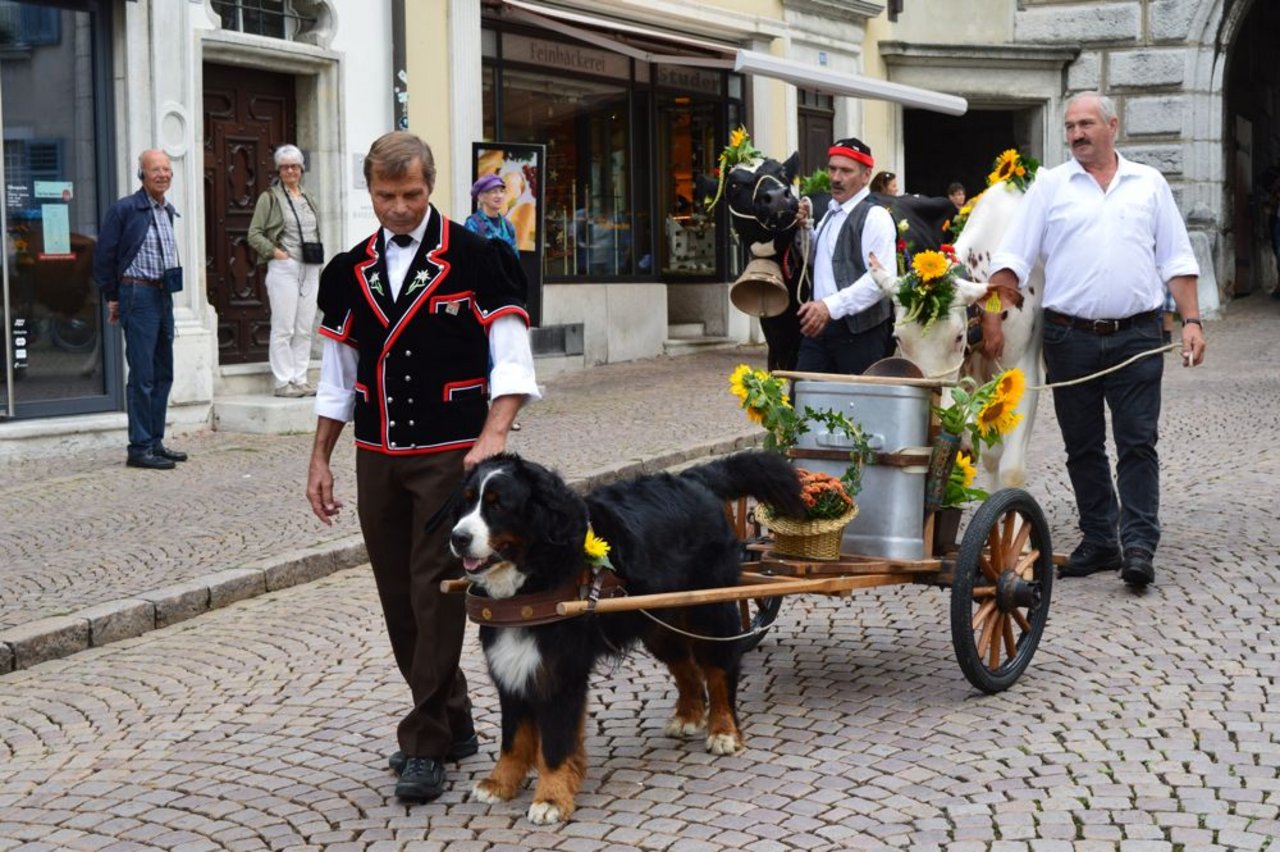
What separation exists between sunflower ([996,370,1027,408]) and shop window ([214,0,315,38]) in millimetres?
9496

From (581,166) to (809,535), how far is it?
46.1 feet

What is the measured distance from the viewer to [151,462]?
462 inches

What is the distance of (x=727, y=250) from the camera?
21.7 metres

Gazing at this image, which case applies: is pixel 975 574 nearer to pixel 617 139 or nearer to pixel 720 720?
pixel 720 720

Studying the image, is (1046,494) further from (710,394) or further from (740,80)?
(740,80)

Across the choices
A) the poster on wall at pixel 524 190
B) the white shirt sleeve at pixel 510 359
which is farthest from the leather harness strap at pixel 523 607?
the poster on wall at pixel 524 190

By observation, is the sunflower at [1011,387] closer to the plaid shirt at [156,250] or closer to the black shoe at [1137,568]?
the black shoe at [1137,568]

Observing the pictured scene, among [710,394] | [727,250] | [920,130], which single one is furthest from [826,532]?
[920,130]

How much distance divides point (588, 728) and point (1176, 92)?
2094 centimetres

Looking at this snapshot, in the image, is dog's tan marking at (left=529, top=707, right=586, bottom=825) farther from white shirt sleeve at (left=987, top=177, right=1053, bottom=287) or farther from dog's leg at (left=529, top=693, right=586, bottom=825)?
white shirt sleeve at (left=987, top=177, right=1053, bottom=287)

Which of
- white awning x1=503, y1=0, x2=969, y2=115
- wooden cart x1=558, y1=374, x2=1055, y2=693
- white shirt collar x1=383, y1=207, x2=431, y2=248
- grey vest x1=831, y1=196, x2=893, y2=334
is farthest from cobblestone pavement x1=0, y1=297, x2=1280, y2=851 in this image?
white awning x1=503, y1=0, x2=969, y2=115

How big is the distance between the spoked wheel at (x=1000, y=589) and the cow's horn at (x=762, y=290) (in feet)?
9.09

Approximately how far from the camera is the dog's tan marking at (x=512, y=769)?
16.4 feet

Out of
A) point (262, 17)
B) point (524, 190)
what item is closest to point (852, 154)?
point (262, 17)
